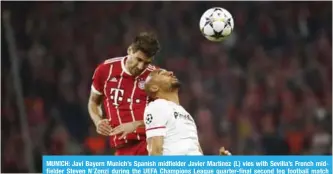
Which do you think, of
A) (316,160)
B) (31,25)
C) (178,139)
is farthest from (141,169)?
(31,25)

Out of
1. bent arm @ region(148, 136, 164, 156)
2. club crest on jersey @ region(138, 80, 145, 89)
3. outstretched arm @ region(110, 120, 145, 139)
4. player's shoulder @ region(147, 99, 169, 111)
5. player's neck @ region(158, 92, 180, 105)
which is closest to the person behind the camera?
bent arm @ region(148, 136, 164, 156)

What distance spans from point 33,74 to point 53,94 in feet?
1.51

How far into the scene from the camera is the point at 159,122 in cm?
816

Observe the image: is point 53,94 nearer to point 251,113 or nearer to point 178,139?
point 251,113

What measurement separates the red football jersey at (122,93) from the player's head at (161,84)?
102 cm

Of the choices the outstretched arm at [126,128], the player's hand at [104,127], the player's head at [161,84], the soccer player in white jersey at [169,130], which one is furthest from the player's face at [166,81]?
the player's hand at [104,127]

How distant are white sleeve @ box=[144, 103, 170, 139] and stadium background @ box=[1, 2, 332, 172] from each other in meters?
7.16

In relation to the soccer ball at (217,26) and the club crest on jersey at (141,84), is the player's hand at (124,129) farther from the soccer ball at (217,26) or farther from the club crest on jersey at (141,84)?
the soccer ball at (217,26)

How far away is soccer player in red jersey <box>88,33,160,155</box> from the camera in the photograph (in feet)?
30.8

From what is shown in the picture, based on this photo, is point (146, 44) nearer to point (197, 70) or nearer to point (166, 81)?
point (166, 81)

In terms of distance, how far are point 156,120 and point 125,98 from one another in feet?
4.69

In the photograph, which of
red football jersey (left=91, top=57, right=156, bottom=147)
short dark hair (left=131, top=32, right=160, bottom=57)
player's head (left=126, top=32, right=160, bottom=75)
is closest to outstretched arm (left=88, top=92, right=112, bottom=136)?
red football jersey (left=91, top=57, right=156, bottom=147)

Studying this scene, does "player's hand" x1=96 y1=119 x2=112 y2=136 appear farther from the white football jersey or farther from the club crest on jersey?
the white football jersey

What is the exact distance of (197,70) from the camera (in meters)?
16.3
